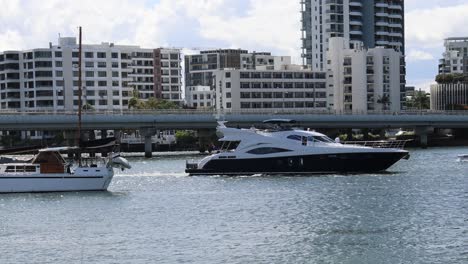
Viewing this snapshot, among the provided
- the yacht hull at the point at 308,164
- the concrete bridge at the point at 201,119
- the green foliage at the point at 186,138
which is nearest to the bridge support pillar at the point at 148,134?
the concrete bridge at the point at 201,119

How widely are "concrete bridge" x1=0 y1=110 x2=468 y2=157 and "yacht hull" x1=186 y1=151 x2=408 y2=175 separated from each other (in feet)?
110

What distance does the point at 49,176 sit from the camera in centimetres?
7669

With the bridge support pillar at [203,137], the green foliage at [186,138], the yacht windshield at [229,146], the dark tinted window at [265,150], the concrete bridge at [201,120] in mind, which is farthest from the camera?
the green foliage at [186,138]

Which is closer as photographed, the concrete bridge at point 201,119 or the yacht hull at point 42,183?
the yacht hull at point 42,183

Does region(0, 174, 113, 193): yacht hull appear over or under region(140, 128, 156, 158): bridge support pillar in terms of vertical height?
under

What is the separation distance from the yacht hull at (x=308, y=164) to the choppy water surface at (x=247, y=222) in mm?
1397

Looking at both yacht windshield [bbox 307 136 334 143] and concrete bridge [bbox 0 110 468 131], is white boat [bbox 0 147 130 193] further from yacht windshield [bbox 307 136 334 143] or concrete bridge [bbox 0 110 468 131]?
concrete bridge [bbox 0 110 468 131]

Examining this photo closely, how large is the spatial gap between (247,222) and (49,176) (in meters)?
22.6

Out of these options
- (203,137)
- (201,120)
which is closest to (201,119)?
(201,120)

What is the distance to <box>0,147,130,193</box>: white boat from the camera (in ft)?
251

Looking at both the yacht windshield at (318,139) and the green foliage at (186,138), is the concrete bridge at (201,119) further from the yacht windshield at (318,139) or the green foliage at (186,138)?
the yacht windshield at (318,139)

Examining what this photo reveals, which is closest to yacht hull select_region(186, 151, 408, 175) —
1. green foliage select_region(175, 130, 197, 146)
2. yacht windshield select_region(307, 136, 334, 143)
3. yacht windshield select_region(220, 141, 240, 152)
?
yacht windshield select_region(307, 136, 334, 143)

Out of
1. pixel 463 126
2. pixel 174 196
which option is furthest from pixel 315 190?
pixel 463 126

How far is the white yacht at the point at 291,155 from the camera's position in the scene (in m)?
90.2
